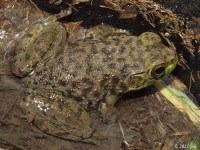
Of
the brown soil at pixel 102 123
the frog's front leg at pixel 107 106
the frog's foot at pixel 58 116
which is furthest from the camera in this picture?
the frog's front leg at pixel 107 106

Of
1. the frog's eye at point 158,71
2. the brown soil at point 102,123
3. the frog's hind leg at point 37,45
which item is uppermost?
the frog's hind leg at point 37,45

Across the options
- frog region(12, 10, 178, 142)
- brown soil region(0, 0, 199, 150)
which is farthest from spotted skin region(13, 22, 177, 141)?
brown soil region(0, 0, 199, 150)

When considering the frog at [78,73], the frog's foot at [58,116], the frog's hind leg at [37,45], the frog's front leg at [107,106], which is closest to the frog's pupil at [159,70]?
the frog at [78,73]

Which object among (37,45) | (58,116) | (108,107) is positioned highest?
(37,45)

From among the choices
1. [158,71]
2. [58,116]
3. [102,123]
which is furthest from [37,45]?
[158,71]

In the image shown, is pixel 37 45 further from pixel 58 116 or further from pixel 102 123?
pixel 102 123

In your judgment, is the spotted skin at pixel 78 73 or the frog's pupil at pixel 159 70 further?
the frog's pupil at pixel 159 70

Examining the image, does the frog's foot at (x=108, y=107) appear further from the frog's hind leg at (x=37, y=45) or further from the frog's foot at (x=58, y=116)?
the frog's hind leg at (x=37, y=45)

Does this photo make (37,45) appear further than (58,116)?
Yes
